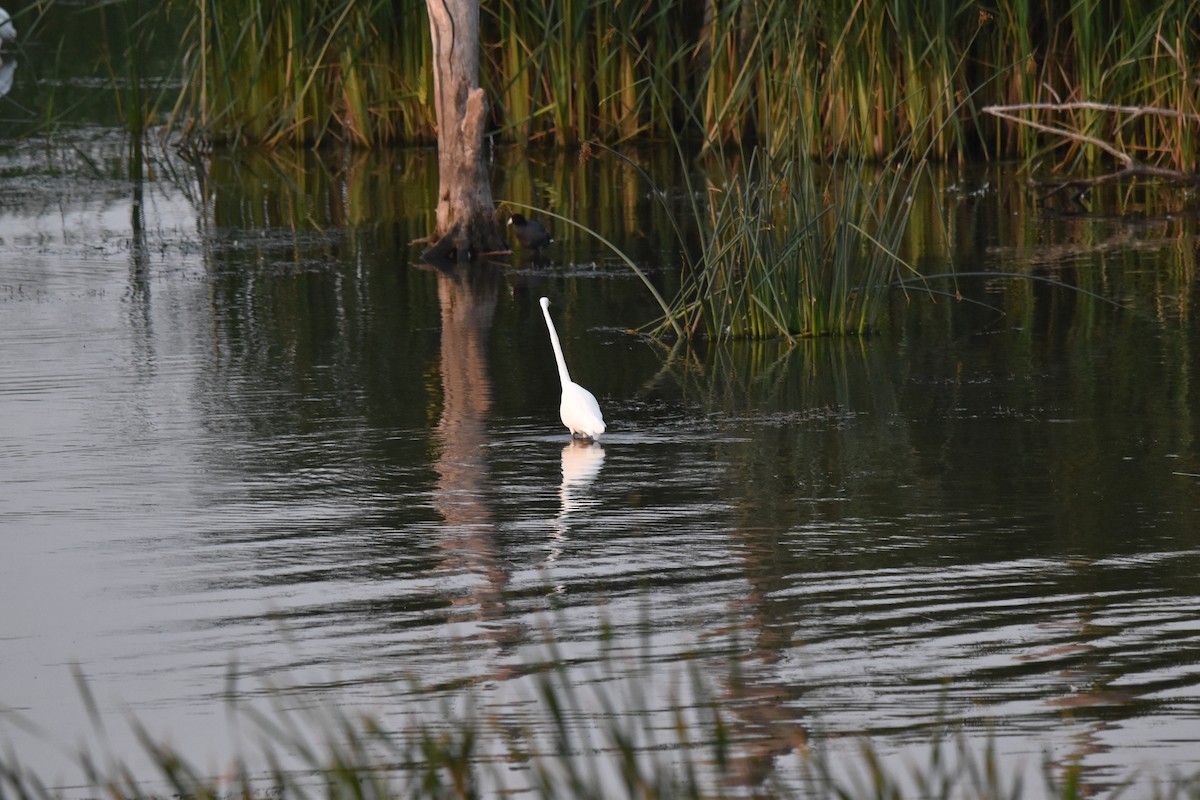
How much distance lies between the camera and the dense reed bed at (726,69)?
13.8 m

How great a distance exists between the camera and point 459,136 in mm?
11641

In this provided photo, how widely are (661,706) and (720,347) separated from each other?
484 centimetres

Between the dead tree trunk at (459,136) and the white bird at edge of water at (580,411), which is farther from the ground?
the dead tree trunk at (459,136)

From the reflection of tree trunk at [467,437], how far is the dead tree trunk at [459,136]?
1.97 ft

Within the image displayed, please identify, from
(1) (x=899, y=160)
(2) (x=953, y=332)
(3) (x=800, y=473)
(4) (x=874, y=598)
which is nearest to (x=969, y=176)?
(1) (x=899, y=160)

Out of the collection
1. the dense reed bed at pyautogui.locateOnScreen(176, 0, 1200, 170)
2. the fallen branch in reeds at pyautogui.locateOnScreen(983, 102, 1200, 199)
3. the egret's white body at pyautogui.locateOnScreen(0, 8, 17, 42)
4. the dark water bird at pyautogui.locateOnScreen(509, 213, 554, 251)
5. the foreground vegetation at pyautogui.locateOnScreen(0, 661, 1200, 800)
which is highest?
the egret's white body at pyautogui.locateOnScreen(0, 8, 17, 42)

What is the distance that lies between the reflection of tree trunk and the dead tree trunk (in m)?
0.60

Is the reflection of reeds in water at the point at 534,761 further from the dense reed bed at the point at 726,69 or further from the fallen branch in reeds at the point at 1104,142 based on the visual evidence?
the fallen branch in reeds at the point at 1104,142

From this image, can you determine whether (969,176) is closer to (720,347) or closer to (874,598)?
(720,347)

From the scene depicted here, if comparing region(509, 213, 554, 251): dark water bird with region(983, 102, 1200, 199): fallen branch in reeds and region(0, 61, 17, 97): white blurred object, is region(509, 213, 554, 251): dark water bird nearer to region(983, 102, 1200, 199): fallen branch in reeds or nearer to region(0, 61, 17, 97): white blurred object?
region(983, 102, 1200, 199): fallen branch in reeds

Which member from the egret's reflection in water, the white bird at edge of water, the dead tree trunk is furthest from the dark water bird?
the white bird at edge of water

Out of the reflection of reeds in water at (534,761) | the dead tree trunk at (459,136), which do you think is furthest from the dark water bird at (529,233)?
the reflection of reeds in water at (534,761)

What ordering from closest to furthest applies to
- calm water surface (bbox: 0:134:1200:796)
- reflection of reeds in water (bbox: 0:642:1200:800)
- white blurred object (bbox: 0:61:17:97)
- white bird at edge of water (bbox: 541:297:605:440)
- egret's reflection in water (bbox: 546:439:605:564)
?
reflection of reeds in water (bbox: 0:642:1200:800)
calm water surface (bbox: 0:134:1200:796)
egret's reflection in water (bbox: 546:439:605:564)
white bird at edge of water (bbox: 541:297:605:440)
white blurred object (bbox: 0:61:17:97)

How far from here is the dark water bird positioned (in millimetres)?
12148
